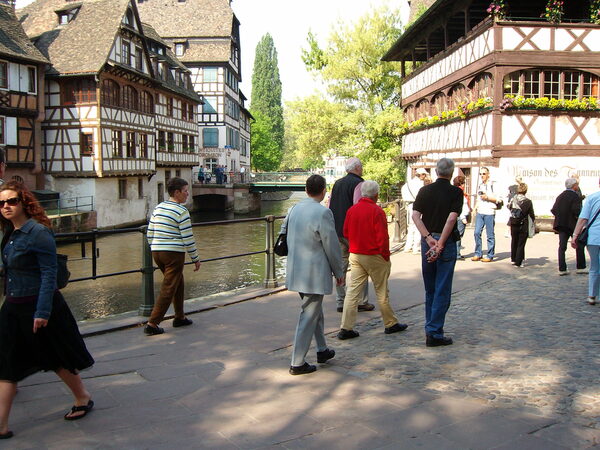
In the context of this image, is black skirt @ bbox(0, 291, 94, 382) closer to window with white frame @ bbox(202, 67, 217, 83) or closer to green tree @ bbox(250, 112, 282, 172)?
window with white frame @ bbox(202, 67, 217, 83)

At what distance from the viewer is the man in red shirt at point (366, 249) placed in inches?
255

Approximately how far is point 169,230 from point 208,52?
5238 centimetres

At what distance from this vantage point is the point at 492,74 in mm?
Answer: 21812

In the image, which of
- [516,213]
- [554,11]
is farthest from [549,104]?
[516,213]

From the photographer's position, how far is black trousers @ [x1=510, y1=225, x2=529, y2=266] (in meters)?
11.4

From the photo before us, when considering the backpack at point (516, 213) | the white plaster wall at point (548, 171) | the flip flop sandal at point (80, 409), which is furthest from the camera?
the white plaster wall at point (548, 171)

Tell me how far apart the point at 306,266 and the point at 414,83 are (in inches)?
1165

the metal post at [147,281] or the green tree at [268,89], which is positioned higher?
the green tree at [268,89]

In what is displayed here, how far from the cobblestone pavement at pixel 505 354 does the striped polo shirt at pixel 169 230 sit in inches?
81.4

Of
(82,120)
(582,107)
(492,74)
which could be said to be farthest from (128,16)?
(582,107)

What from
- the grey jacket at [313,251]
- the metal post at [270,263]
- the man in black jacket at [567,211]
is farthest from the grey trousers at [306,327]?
the man in black jacket at [567,211]

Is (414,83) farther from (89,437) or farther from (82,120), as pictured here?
(89,437)

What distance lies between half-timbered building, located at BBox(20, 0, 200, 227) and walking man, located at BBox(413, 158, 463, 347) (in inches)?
1132

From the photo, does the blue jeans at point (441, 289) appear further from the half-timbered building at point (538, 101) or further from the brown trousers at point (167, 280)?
the half-timbered building at point (538, 101)
